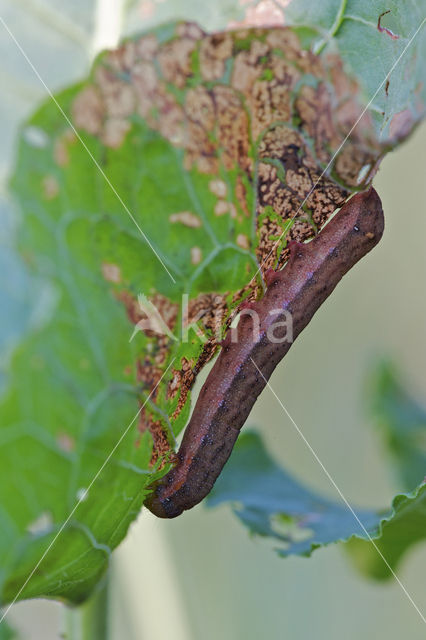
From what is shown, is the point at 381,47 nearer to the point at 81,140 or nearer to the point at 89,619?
the point at 81,140

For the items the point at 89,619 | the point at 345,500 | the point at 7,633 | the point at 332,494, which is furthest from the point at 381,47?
the point at 332,494

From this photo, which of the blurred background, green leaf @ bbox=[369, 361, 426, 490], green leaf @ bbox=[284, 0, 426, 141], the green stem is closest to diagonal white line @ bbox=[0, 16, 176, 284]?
green leaf @ bbox=[284, 0, 426, 141]

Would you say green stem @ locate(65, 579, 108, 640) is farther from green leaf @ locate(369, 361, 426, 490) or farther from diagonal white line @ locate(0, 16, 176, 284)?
green leaf @ locate(369, 361, 426, 490)

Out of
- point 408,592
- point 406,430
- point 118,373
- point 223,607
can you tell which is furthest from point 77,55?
point 223,607

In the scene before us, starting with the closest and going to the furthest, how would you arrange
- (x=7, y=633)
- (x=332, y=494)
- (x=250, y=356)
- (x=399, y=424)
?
1. (x=250, y=356)
2. (x=7, y=633)
3. (x=399, y=424)
4. (x=332, y=494)

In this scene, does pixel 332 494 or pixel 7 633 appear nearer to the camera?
pixel 7 633

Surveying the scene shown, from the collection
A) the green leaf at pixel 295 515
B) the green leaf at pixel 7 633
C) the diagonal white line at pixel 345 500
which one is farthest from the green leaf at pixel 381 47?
the green leaf at pixel 7 633
